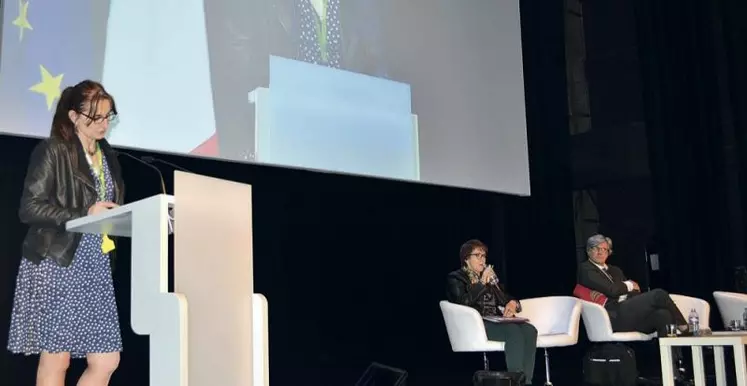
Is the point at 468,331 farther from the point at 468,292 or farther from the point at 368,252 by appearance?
the point at 368,252

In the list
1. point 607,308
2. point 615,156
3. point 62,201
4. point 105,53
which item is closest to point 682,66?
point 615,156

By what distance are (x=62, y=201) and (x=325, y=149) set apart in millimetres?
1918

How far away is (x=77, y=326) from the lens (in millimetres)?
2281

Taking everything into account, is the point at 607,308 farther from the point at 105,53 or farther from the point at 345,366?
the point at 105,53

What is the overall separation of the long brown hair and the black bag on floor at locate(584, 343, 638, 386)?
351cm

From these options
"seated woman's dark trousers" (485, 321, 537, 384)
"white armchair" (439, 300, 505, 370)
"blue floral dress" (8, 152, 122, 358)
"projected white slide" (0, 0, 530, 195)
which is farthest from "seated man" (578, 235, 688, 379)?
"blue floral dress" (8, 152, 122, 358)

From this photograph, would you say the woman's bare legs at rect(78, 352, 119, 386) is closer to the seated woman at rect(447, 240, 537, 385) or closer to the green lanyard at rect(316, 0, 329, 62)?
the green lanyard at rect(316, 0, 329, 62)

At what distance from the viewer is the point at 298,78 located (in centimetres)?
398

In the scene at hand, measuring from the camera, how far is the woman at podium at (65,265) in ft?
7.45

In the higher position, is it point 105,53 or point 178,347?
point 105,53

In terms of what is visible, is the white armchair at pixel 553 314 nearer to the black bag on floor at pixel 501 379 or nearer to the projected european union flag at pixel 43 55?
the black bag on floor at pixel 501 379

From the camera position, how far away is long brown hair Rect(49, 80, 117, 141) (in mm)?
2295

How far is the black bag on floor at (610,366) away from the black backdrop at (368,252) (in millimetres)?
487

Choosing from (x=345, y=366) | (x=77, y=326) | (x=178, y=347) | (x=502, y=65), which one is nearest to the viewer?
(x=178, y=347)
